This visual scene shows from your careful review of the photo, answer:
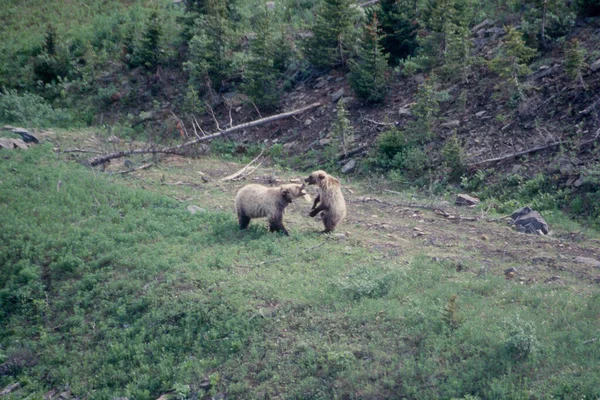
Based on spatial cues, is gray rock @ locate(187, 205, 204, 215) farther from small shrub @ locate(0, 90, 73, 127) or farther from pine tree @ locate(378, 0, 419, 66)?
small shrub @ locate(0, 90, 73, 127)

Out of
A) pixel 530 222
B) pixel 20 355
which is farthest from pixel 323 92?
pixel 20 355

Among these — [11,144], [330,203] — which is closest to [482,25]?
[330,203]

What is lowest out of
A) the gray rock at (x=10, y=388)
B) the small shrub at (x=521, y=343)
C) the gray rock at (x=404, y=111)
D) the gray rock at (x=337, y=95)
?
the gray rock at (x=10, y=388)

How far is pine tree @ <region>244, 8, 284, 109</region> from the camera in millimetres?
21391

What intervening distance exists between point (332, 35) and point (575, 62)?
30.2 ft

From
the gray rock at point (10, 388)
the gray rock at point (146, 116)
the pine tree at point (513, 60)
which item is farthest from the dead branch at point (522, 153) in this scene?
the gray rock at point (146, 116)

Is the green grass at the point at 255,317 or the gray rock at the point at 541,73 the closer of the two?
the green grass at the point at 255,317

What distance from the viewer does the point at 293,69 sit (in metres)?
23.4

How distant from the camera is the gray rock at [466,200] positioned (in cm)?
1394

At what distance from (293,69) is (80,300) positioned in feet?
49.8

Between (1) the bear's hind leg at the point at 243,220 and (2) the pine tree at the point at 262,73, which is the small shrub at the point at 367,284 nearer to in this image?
(1) the bear's hind leg at the point at 243,220

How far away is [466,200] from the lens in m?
14.0

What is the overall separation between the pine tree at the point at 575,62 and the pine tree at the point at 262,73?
1049 centimetres

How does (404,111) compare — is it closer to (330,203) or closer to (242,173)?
(242,173)
